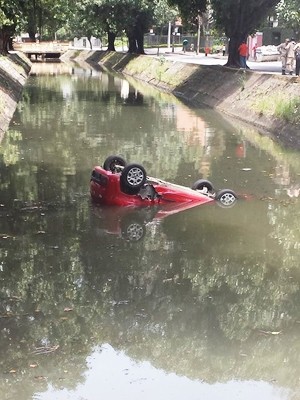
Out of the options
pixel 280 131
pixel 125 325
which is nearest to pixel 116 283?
pixel 125 325

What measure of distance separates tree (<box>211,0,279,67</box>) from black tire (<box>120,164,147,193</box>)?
2266cm

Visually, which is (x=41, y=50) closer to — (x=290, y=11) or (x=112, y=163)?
(x=290, y=11)

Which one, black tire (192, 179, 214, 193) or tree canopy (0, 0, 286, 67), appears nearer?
black tire (192, 179, 214, 193)

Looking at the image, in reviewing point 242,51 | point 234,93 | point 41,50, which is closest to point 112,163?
point 234,93

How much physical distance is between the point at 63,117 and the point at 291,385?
71.2ft

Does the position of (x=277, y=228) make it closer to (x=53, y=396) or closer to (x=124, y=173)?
(x=124, y=173)

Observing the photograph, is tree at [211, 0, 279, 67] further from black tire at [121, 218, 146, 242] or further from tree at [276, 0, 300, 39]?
black tire at [121, 218, 146, 242]

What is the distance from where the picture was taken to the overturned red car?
41.2 feet

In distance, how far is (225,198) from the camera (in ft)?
43.8

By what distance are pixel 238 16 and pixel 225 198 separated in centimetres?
→ 2374

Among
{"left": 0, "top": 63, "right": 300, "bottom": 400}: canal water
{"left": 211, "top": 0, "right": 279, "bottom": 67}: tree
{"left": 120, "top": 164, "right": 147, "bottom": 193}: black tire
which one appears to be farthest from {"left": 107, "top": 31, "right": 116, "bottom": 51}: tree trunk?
{"left": 120, "top": 164, "right": 147, "bottom": 193}: black tire

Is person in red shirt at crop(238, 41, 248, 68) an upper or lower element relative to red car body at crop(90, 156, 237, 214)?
upper

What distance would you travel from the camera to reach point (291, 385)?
6898mm

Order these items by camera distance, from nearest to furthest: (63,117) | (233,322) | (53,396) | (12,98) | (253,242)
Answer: (53,396) < (233,322) < (253,242) < (63,117) < (12,98)
